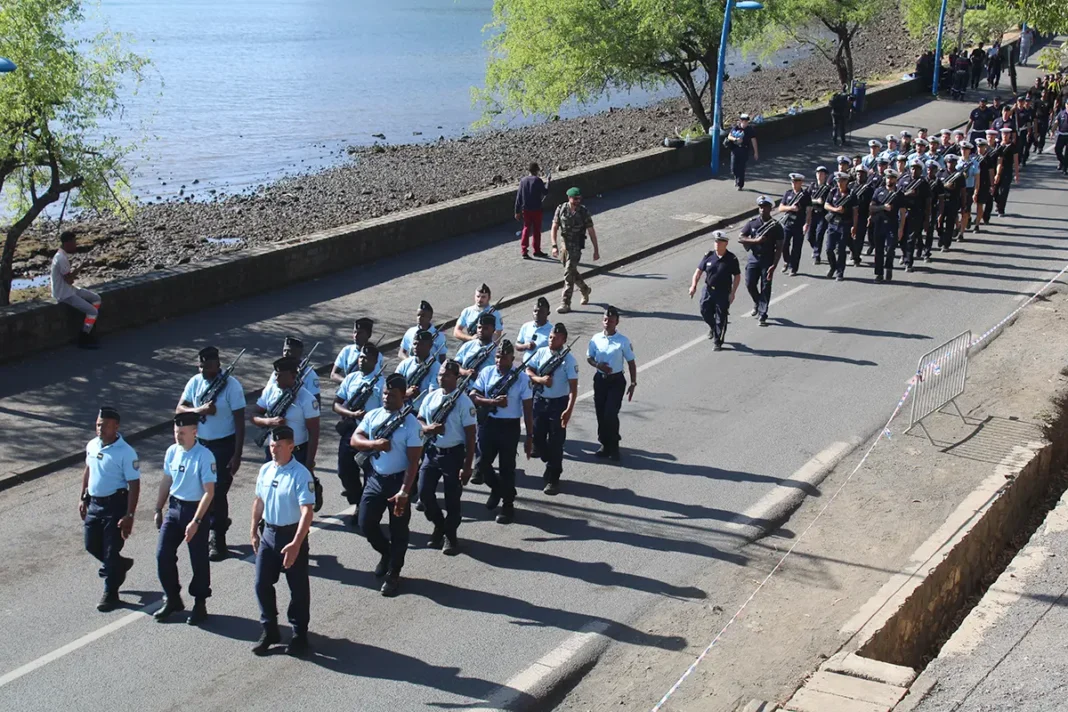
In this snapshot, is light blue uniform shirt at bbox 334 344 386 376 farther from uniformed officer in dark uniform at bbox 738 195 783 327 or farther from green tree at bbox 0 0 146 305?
green tree at bbox 0 0 146 305

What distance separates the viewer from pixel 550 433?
11.4m

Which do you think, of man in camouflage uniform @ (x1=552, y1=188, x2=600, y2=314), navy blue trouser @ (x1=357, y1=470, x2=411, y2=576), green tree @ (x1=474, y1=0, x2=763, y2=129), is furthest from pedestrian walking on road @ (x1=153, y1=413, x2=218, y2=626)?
green tree @ (x1=474, y1=0, x2=763, y2=129)

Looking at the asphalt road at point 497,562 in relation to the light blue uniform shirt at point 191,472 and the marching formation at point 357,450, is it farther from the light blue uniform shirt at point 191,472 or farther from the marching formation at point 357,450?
the light blue uniform shirt at point 191,472

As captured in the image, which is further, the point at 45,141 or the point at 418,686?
the point at 45,141

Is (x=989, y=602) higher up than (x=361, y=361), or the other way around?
(x=361, y=361)

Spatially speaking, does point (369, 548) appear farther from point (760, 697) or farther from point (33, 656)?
point (760, 697)

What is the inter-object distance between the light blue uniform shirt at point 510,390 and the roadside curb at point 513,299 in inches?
155

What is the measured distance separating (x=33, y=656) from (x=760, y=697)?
16.1 ft

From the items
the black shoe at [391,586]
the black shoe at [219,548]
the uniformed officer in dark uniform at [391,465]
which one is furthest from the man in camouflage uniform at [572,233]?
the black shoe at [391,586]

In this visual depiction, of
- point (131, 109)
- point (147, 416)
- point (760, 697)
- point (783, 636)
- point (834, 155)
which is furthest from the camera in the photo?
point (131, 109)

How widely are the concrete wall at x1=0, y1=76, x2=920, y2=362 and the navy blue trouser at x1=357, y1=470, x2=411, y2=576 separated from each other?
7326mm

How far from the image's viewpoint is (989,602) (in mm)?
9211

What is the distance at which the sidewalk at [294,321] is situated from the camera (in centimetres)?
1302

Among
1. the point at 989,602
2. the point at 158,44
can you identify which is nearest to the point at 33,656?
the point at 989,602
